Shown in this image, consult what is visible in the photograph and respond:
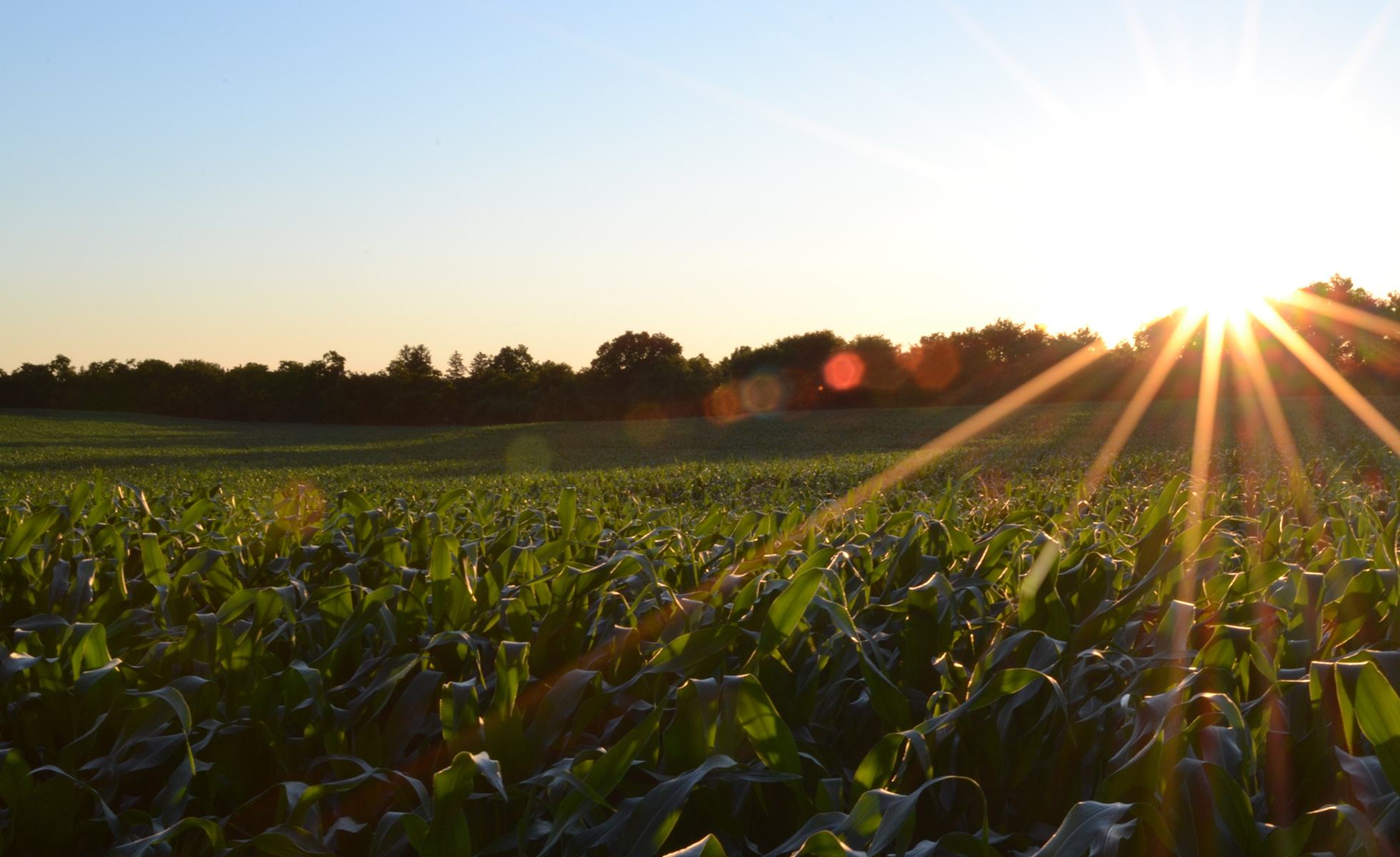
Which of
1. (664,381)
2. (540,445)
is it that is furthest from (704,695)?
(664,381)

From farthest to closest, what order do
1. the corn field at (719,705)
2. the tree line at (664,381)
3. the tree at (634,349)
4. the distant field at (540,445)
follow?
1. the tree at (634,349)
2. the tree line at (664,381)
3. the distant field at (540,445)
4. the corn field at (719,705)

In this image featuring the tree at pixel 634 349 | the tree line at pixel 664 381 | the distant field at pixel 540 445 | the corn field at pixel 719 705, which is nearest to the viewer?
the corn field at pixel 719 705

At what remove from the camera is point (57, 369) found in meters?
73.4

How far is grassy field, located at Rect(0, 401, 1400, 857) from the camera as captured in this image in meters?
1.18

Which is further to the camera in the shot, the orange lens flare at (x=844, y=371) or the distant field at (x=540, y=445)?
the orange lens flare at (x=844, y=371)

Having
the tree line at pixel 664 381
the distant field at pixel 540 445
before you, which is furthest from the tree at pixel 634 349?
the distant field at pixel 540 445

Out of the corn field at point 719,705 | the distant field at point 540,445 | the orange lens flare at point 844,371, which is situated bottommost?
the distant field at point 540,445

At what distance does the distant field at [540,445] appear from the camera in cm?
2238

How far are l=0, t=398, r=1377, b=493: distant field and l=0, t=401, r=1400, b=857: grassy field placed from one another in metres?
12.7

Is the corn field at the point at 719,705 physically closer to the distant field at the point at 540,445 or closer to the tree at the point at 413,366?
the distant field at the point at 540,445

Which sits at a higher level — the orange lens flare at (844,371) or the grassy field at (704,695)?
the orange lens flare at (844,371)

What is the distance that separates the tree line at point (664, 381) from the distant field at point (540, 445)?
916 centimetres

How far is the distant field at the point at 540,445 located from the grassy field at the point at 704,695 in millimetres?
12708

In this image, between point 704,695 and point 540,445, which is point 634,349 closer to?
point 540,445
